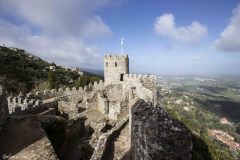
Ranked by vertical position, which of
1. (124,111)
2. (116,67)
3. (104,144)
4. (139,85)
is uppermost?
(116,67)


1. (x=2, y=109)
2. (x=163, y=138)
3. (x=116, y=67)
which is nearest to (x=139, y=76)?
(x=116, y=67)

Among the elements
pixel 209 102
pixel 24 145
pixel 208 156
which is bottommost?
pixel 209 102

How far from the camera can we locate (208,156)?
117 ft

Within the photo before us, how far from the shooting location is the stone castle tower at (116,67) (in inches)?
1087

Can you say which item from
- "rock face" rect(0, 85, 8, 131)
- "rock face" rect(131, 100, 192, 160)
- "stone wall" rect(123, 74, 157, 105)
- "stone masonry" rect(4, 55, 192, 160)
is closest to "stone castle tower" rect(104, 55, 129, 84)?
"stone masonry" rect(4, 55, 192, 160)

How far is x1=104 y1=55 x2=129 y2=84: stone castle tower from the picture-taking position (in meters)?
27.6

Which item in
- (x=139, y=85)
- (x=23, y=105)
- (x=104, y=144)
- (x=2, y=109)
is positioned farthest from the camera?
(x=139, y=85)

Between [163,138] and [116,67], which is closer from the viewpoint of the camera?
[163,138]

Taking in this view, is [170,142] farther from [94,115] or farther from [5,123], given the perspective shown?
[94,115]

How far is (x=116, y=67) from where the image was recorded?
2780cm

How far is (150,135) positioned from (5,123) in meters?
12.7

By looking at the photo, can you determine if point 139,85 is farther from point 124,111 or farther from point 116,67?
point 116,67

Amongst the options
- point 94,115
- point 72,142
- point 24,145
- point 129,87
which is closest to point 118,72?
point 129,87

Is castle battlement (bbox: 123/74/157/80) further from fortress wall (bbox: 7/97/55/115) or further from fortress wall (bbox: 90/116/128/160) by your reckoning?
fortress wall (bbox: 7/97/55/115)
